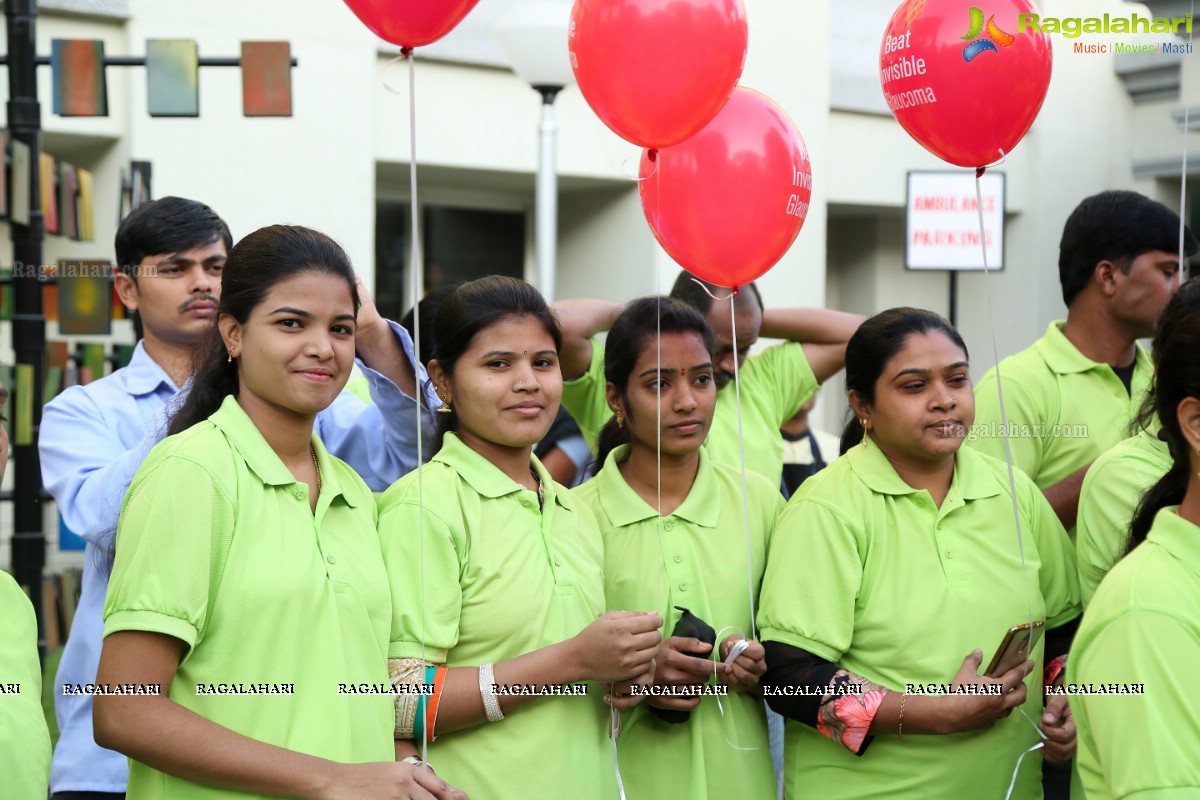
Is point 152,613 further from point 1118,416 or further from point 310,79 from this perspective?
point 310,79

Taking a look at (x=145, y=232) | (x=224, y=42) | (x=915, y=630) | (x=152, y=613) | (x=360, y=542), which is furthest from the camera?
(x=224, y=42)

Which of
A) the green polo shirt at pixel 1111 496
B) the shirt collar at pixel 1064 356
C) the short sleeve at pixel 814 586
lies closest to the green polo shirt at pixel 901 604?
the short sleeve at pixel 814 586

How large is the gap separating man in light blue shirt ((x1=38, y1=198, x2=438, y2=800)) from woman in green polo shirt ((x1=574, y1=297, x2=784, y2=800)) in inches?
17.4

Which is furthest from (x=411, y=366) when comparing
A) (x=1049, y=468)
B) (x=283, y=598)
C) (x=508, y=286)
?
(x=1049, y=468)

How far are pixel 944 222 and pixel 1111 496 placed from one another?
17.9 ft

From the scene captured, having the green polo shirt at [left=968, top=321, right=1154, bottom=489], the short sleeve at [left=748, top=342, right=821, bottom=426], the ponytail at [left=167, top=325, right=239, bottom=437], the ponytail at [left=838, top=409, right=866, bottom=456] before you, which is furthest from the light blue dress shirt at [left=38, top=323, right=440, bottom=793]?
the green polo shirt at [left=968, top=321, right=1154, bottom=489]

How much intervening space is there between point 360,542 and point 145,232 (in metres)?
1.05

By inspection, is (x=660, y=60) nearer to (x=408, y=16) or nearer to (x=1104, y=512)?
(x=408, y=16)

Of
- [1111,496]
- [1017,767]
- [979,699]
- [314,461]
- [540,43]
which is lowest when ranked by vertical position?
[1017,767]

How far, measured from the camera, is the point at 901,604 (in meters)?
2.50

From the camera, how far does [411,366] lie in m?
2.85

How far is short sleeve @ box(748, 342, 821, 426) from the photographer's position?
360 centimetres

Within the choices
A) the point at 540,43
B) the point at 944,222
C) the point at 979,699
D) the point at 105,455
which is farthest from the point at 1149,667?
the point at 944,222

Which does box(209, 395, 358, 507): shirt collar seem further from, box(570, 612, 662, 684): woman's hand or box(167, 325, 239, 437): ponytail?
box(570, 612, 662, 684): woman's hand
